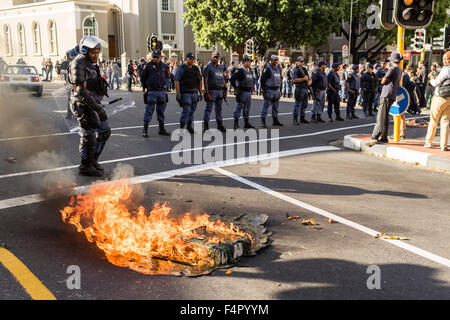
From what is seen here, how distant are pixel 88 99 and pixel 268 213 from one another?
3.29 metres

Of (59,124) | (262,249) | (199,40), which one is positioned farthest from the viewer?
(199,40)

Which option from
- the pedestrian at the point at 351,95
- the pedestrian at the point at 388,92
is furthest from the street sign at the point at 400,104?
the pedestrian at the point at 351,95

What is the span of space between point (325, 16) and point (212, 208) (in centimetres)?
3028

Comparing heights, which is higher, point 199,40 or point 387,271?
point 199,40

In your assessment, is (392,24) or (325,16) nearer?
(392,24)

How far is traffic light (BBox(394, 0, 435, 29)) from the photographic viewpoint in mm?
9250

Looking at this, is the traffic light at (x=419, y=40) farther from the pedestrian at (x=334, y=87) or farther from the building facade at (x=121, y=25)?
the building facade at (x=121, y=25)

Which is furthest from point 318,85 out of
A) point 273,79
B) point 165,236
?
point 165,236

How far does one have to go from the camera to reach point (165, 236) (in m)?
4.21

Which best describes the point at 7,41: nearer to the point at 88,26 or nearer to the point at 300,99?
the point at 300,99

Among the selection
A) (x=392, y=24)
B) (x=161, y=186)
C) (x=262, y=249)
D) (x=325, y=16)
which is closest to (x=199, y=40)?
(x=325, y=16)

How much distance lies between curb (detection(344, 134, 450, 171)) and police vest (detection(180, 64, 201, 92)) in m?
4.01
